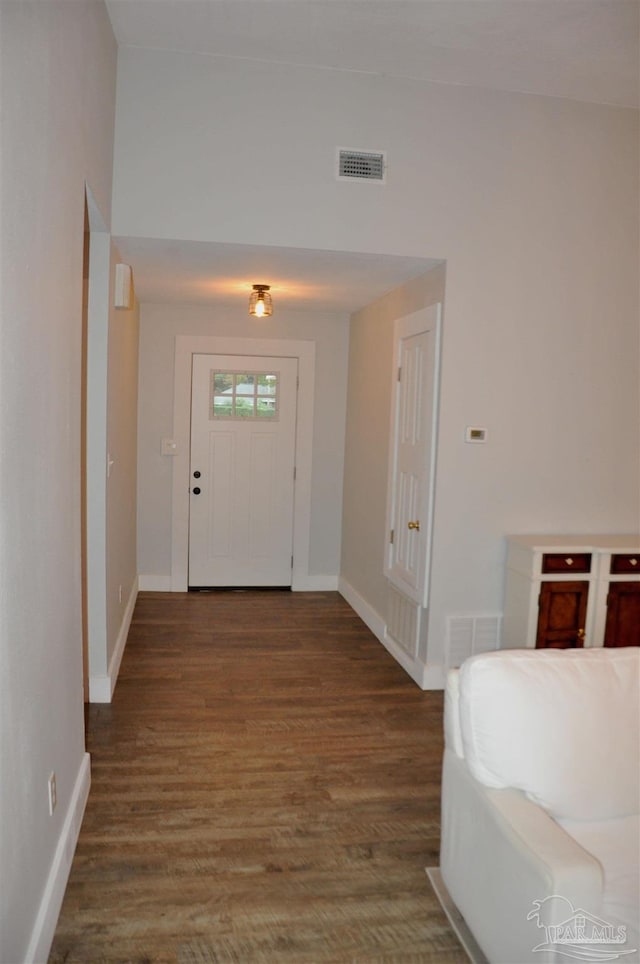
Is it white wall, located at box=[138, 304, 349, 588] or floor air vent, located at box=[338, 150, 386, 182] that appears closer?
floor air vent, located at box=[338, 150, 386, 182]

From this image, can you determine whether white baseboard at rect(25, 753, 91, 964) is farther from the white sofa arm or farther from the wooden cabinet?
the wooden cabinet

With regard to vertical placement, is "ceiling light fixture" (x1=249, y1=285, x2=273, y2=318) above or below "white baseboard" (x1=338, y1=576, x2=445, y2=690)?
above

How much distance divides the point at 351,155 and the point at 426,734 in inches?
113

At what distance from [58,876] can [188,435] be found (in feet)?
12.8

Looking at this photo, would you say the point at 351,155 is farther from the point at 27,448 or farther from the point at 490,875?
the point at 490,875

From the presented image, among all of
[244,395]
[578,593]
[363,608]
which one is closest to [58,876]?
[578,593]

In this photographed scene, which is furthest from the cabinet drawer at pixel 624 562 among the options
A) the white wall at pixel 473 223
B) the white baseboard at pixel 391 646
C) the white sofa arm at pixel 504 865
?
the white sofa arm at pixel 504 865

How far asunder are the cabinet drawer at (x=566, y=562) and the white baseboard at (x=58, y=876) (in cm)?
237

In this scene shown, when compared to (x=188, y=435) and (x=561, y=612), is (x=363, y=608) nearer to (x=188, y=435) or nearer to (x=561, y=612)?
(x=561, y=612)

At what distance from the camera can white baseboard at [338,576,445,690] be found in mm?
3881

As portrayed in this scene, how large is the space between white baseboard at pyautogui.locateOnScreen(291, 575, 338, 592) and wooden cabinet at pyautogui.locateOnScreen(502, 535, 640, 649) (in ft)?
7.81

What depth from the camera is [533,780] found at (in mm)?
1854

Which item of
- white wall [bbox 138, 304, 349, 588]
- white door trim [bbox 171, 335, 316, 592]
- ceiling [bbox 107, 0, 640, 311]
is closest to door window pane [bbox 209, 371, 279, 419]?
white door trim [bbox 171, 335, 316, 592]

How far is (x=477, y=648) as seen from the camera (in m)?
3.95
